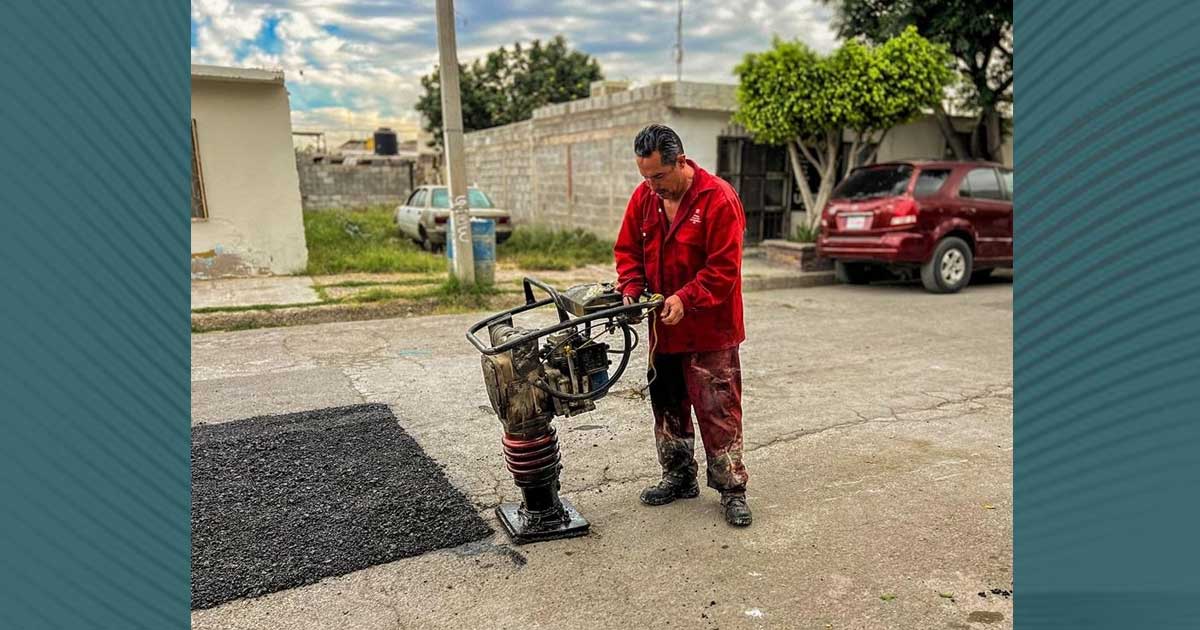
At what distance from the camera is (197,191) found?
1116cm

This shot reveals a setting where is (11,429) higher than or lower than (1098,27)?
lower

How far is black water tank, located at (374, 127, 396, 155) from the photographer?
1250 inches

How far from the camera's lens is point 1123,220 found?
5.68ft

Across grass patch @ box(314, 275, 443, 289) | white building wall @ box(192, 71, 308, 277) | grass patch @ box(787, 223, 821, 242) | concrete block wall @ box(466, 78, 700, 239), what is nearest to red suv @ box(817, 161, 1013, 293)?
grass patch @ box(787, 223, 821, 242)

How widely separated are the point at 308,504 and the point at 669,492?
5.89 feet

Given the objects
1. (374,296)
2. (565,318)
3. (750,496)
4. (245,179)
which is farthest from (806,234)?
(565,318)

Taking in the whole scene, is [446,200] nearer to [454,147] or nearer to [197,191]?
[197,191]

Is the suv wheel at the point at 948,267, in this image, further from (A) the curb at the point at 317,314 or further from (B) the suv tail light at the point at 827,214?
(A) the curb at the point at 317,314

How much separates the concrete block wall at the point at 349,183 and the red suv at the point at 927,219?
16.9 meters

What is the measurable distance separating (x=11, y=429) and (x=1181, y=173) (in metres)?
2.30

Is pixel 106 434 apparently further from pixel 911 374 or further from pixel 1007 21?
pixel 1007 21

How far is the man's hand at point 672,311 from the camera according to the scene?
3.46m

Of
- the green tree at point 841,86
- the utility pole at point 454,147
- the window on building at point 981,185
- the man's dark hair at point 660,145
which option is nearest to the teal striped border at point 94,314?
the man's dark hair at point 660,145

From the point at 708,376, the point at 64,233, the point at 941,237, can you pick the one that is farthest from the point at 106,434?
the point at 941,237
